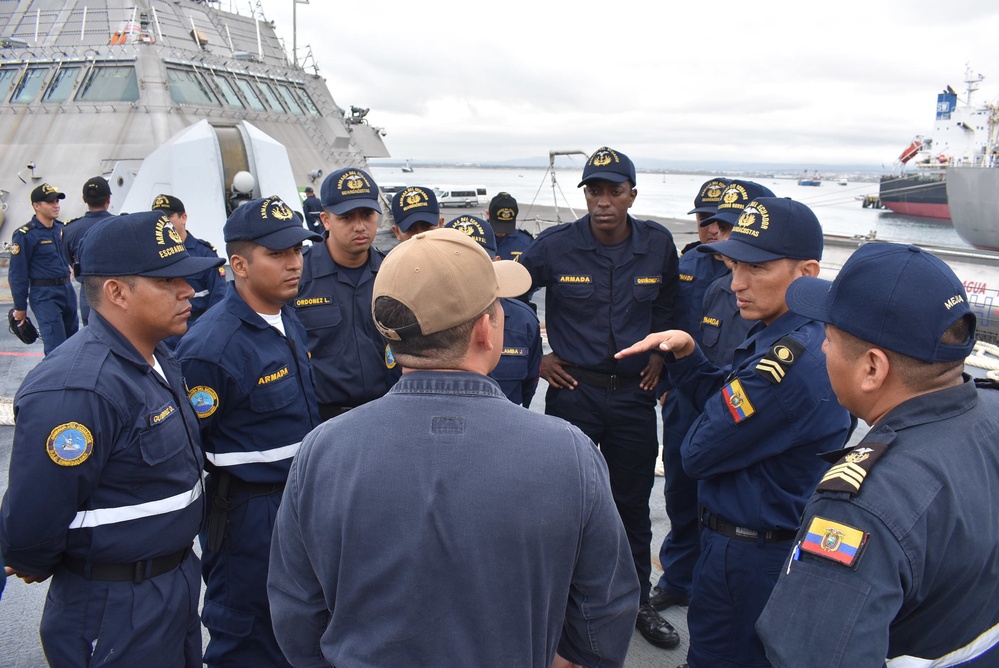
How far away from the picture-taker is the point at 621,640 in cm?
144

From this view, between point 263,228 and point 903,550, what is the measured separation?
7.73 ft

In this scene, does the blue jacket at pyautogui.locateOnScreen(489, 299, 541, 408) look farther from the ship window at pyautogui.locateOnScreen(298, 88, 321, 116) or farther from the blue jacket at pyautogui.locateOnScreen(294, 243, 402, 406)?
the ship window at pyautogui.locateOnScreen(298, 88, 321, 116)

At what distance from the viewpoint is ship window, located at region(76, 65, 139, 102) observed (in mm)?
12703

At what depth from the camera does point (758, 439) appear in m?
2.14

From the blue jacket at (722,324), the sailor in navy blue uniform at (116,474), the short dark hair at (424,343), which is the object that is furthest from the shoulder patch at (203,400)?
the blue jacket at (722,324)

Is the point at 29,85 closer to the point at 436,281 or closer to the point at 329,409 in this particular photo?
the point at 329,409

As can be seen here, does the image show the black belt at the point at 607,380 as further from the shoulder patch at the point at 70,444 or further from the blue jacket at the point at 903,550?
the shoulder patch at the point at 70,444

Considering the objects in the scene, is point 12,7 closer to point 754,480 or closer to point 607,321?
point 607,321

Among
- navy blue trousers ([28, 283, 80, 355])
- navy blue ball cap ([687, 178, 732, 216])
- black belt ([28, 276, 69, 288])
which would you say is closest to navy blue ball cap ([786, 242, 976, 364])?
navy blue ball cap ([687, 178, 732, 216])

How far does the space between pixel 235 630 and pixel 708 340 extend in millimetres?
2588

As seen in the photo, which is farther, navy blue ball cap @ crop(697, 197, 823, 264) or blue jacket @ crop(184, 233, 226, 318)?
blue jacket @ crop(184, 233, 226, 318)

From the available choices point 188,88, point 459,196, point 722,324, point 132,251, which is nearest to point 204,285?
point 132,251

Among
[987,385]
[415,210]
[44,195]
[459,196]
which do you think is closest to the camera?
[987,385]

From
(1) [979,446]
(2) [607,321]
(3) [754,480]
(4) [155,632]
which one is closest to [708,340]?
(2) [607,321]
